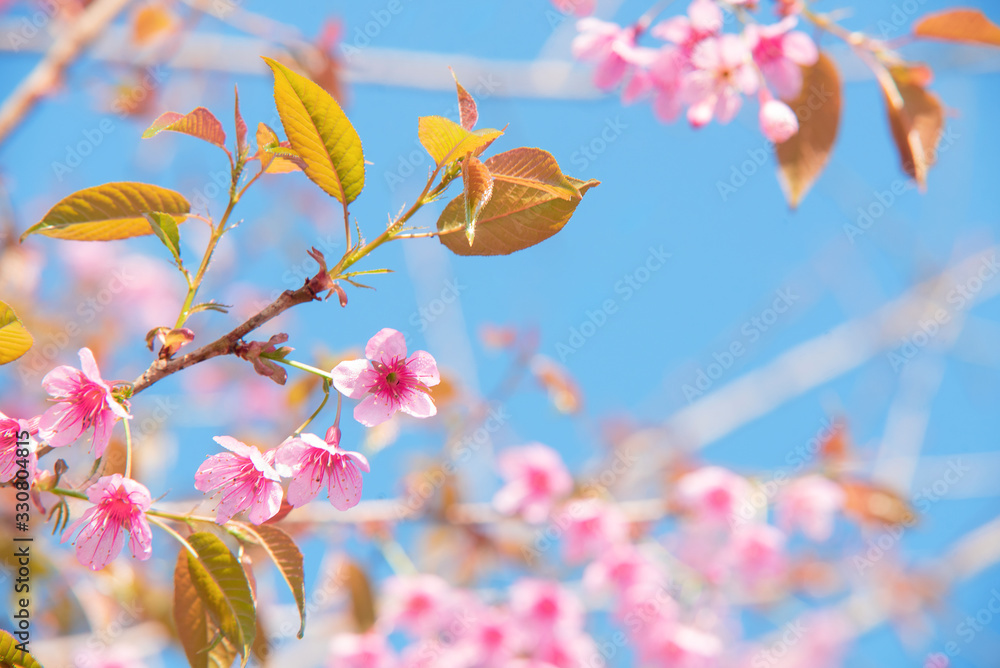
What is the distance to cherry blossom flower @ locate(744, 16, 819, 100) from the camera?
45.6 inches

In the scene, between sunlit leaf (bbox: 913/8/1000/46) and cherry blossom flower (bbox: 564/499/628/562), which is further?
cherry blossom flower (bbox: 564/499/628/562)

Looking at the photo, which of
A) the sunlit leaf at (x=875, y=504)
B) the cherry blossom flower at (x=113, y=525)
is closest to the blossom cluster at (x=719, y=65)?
the cherry blossom flower at (x=113, y=525)

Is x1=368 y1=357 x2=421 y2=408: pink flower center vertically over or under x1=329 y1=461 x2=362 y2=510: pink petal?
over

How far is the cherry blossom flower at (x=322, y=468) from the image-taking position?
0.72 meters

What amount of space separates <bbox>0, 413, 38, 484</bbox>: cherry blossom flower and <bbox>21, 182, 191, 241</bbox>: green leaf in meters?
0.21

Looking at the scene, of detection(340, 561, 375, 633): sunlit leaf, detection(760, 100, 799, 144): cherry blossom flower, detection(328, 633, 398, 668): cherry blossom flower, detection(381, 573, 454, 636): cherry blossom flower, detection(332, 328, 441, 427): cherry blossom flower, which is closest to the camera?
detection(332, 328, 441, 427): cherry blossom flower

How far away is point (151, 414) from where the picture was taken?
8.20ft

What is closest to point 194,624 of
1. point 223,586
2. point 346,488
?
point 223,586

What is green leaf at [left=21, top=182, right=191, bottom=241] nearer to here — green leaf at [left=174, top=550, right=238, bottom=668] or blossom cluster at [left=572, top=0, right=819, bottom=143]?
green leaf at [left=174, top=550, right=238, bottom=668]

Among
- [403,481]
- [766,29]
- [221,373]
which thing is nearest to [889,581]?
[403,481]

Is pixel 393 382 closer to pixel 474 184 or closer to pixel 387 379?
pixel 387 379

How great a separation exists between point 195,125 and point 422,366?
1.22 ft

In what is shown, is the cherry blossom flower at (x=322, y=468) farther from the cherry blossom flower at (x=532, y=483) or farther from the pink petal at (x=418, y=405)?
the cherry blossom flower at (x=532, y=483)

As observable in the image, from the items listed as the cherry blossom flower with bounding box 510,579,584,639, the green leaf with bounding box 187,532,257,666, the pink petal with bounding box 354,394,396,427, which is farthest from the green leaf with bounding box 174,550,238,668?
the cherry blossom flower with bounding box 510,579,584,639
